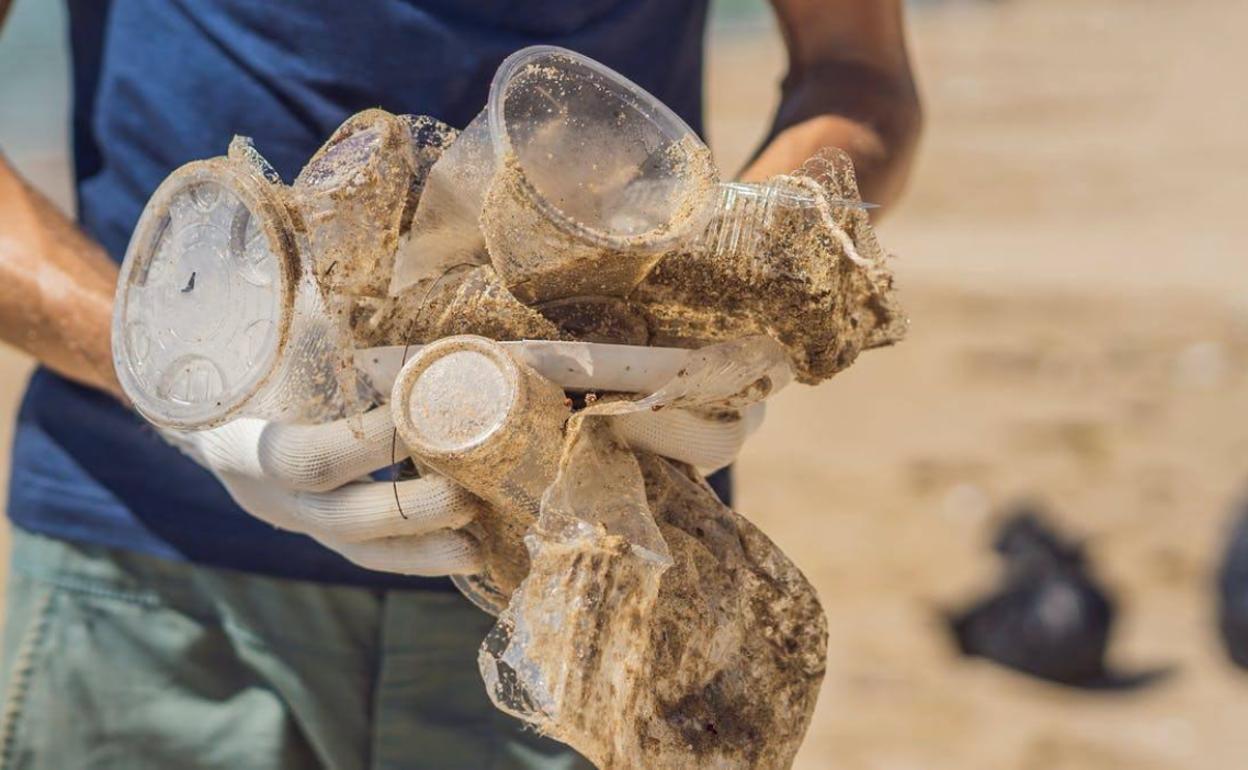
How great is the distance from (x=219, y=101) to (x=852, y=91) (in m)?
0.66

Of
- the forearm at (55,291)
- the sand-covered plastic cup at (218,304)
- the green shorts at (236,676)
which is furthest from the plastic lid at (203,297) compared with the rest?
the green shorts at (236,676)

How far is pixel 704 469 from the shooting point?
4.39 ft

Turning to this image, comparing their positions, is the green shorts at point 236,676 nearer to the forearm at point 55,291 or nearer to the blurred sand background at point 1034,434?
the forearm at point 55,291

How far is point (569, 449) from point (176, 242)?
361 millimetres

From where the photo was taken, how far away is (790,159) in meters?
1.46

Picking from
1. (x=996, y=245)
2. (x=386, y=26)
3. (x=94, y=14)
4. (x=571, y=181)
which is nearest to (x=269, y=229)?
(x=571, y=181)

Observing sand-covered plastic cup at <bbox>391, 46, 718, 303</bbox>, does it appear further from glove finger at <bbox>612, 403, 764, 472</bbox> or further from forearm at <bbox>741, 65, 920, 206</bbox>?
forearm at <bbox>741, 65, 920, 206</bbox>

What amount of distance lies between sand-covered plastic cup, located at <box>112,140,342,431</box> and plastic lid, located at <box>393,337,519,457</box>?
12 centimetres

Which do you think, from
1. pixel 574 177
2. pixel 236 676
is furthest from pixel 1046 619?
pixel 574 177

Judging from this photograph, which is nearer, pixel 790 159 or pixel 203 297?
pixel 203 297

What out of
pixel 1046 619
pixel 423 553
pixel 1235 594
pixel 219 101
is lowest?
pixel 1046 619

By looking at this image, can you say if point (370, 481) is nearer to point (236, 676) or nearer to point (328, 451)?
point (328, 451)

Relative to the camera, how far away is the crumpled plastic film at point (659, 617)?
108 cm

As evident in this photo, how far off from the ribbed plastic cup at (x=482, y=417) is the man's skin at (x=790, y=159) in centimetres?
40
